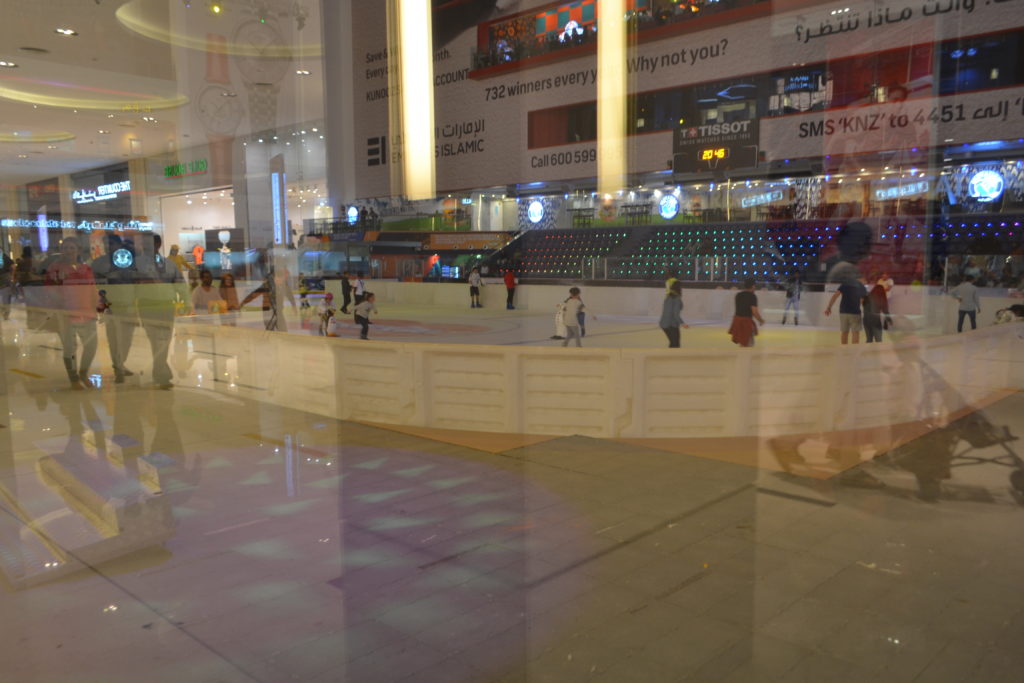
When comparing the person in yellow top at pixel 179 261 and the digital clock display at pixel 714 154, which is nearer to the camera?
the digital clock display at pixel 714 154

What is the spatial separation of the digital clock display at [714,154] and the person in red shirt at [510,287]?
8537mm

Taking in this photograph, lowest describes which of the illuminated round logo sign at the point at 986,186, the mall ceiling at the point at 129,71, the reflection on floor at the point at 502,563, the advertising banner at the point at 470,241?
the reflection on floor at the point at 502,563

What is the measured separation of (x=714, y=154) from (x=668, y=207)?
803 centimetres

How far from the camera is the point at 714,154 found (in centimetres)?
1155

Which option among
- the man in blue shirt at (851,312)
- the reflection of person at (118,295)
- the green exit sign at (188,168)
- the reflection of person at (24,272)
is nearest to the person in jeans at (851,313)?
the man in blue shirt at (851,312)

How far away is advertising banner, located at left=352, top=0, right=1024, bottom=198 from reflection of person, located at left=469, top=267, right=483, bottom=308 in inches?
215

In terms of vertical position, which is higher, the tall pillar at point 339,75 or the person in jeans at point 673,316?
the tall pillar at point 339,75

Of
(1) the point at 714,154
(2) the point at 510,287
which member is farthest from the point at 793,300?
(2) the point at 510,287

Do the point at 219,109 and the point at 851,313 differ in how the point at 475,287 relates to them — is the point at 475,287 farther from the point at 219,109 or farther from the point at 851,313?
the point at 851,313

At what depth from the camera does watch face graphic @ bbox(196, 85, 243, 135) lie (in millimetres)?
10938

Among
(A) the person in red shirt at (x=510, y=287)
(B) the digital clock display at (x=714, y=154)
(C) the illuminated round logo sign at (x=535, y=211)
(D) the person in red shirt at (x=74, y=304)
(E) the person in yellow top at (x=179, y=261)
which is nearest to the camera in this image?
(D) the person in red shirt at (x=74, y=304)

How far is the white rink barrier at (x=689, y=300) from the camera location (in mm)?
12391

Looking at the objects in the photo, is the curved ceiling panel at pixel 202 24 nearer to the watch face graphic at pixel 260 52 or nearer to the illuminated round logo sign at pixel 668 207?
the watch face graphic at pixel 260 52

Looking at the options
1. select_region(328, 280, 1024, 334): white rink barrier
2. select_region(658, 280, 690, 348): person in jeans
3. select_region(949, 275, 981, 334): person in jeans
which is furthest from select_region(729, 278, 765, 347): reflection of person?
select_region(949, 275, 981, 334): person in jeans
